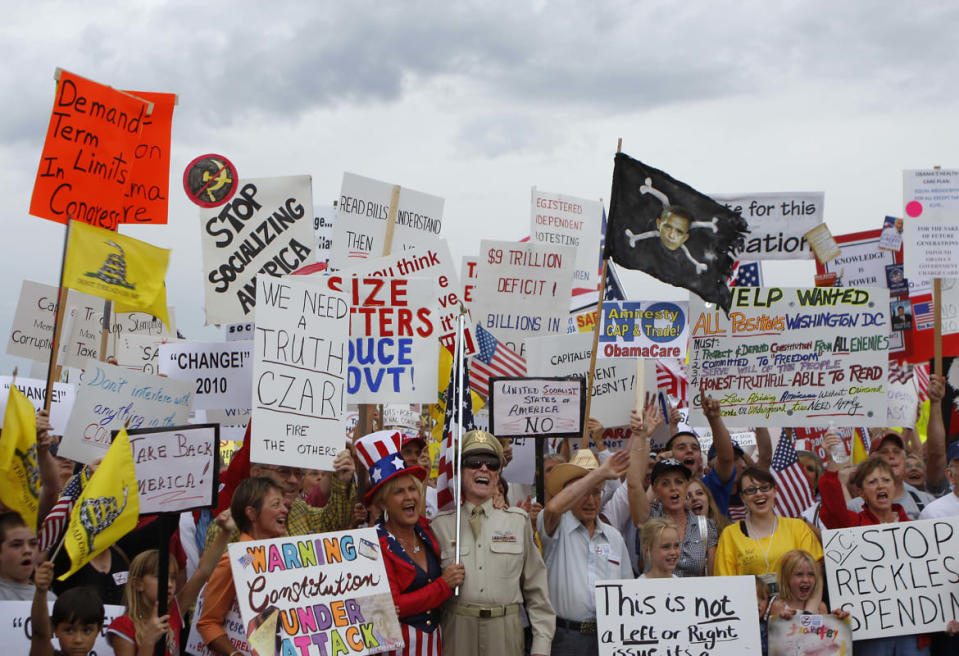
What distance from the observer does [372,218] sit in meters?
10.7

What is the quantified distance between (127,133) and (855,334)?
5827 millimetres

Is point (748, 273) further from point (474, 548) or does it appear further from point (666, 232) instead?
point (474, 548)

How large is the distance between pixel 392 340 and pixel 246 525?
2042 mm

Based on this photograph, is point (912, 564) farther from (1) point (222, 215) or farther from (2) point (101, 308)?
(2) point (101, 308)

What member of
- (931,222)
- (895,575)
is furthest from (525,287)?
(895,575)

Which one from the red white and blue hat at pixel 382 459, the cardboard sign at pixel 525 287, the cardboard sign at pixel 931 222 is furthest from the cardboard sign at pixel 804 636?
the cardboard sign at pixel 525 287

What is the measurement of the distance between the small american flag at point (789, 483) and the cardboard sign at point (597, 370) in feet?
4.09

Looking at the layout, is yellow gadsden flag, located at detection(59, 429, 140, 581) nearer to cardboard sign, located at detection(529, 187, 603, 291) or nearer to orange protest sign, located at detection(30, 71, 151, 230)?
orange protest sign, located at detection(30, 71, 151, 230)

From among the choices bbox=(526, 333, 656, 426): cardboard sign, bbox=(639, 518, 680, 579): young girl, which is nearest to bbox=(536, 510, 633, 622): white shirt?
bbox=(639, 518, 680, 579): young girl

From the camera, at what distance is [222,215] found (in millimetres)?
9008

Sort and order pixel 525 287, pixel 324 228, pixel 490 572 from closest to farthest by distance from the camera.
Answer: pixel 490 572, pixel 525 287, pixel 324 228

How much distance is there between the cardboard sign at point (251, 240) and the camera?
8828mm

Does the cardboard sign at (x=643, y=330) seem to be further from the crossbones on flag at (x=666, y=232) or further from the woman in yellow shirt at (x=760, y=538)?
the woman in yellow shirt at (x=760, y=538)

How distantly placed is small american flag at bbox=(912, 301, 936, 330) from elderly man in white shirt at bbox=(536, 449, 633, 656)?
4.86 m
